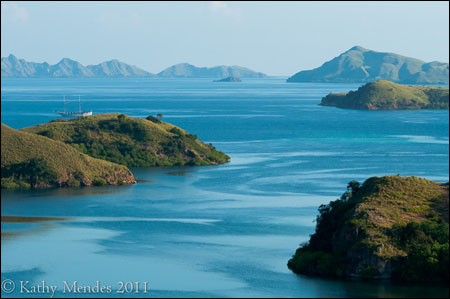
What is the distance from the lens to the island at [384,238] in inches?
1966

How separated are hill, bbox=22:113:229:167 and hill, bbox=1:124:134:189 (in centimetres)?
1359

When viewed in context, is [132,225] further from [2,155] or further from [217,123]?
[217,123]

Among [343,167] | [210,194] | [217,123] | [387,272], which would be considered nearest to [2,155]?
[210,194]

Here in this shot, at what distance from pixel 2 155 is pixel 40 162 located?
17.2ft

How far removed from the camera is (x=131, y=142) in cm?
11469

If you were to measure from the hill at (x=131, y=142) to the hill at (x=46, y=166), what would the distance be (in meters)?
13.6

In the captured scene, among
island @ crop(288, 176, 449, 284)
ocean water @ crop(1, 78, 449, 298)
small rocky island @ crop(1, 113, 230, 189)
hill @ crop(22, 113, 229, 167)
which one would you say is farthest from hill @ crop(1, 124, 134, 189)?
island @ crop(288, 176, 449, 284)

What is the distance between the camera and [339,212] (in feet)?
186

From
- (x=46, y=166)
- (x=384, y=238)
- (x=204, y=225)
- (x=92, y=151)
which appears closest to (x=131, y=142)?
(x=92, y=151)

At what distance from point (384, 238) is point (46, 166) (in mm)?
49092

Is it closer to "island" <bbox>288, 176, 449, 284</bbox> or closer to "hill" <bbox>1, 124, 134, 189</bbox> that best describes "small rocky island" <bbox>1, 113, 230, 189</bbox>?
"hill" <bbox>1, 124, 134, 189</bbox>

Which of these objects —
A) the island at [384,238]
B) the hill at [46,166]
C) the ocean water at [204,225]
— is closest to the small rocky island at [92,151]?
the hill at [46,166]

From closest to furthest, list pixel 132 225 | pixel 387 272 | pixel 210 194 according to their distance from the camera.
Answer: pixel 387 272 < pixel 132 225 < pixel 210 194

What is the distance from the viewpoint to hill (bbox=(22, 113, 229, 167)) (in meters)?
111
